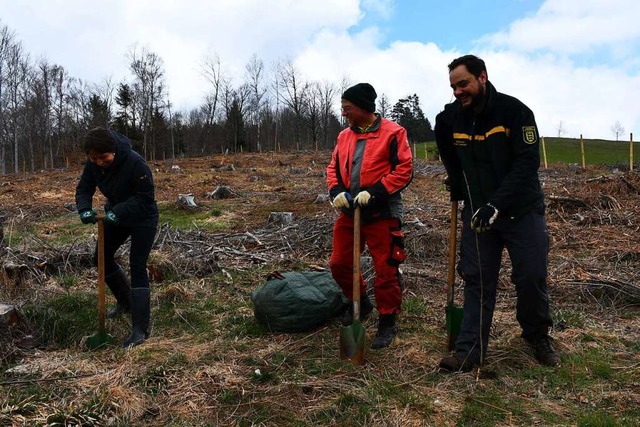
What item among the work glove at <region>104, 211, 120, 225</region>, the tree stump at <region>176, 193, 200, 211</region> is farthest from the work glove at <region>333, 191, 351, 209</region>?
the tree stump at <region>176, 193, 200, 211</region>

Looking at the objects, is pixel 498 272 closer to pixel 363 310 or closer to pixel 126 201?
pixel 363 310

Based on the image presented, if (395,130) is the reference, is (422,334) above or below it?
below

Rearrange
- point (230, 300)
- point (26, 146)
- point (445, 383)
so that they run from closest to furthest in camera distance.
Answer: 1. point (445, 383)
2. point (230, 300)
3. point (26, 146)

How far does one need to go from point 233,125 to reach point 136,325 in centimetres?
4632

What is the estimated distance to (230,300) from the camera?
5.10 m

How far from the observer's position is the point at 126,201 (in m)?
3.88

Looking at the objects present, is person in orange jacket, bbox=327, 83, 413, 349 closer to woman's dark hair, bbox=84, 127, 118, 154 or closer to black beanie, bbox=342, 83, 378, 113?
black beanie, bbox=342, 83, 378, 113

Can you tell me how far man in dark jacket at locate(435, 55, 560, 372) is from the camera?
3.02 m

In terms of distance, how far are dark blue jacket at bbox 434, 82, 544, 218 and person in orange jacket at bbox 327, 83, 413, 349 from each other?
1.63ft

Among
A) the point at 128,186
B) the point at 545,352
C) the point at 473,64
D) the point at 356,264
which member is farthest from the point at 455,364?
the point at 128,186

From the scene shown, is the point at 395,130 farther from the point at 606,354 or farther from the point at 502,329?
the point at 606,354

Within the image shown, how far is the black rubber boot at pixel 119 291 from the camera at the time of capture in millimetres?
4473

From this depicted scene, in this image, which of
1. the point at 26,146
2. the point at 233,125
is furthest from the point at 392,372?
the point at 26,146

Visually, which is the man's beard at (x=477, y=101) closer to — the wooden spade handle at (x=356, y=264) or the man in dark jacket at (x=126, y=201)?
the wooden spade handle at (x=356, y=264)
